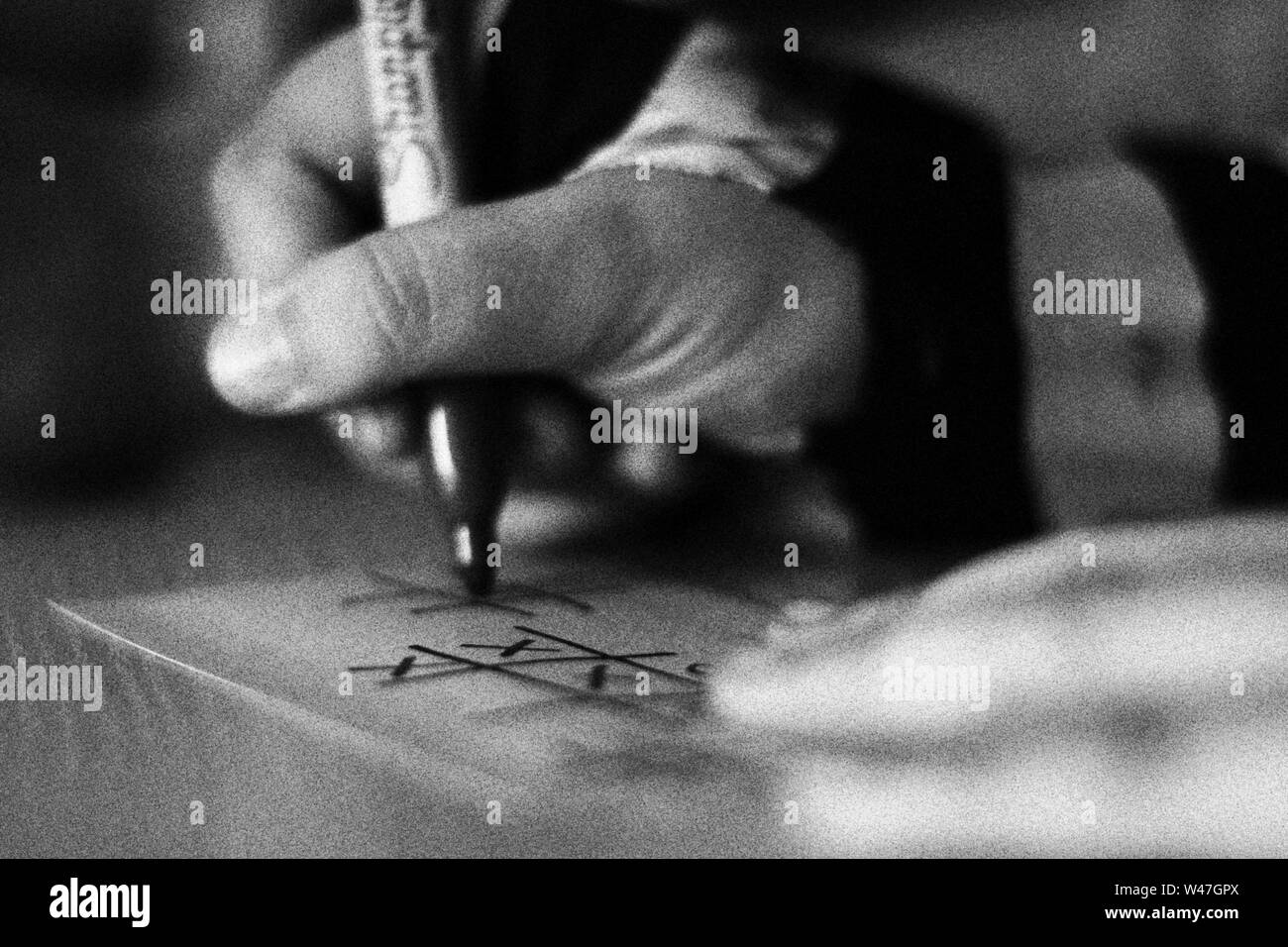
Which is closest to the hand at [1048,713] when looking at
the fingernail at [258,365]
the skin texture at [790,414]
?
the skin texture at [790,414]

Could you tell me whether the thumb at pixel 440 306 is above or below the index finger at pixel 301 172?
below

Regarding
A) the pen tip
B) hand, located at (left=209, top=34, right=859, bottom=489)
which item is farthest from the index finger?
the pen tip

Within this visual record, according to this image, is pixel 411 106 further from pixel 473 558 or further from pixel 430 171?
pixel 473 558

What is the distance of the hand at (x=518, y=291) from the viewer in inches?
24.1

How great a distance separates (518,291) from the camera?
0.62m

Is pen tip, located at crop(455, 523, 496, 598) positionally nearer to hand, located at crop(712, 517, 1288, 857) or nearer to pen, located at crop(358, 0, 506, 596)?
pen, located at crop(358, 0, 506, 596)

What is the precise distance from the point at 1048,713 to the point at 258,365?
1.21 feet

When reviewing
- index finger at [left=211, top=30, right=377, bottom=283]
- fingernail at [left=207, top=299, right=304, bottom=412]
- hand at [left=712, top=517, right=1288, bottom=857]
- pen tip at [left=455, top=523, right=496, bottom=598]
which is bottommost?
hand at [left=712, top=517, right=1288, bottom=857]

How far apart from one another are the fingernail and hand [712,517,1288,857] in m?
0.22

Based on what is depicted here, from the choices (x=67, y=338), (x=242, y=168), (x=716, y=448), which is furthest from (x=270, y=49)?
(x=716, y=448)

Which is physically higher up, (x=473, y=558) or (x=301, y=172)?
(x=301, y=172)

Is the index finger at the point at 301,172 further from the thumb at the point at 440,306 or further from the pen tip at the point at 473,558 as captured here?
the pen tip at the point at 473,558

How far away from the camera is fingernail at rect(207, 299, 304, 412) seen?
0.62 m

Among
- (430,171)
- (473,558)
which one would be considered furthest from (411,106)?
(473,558)
